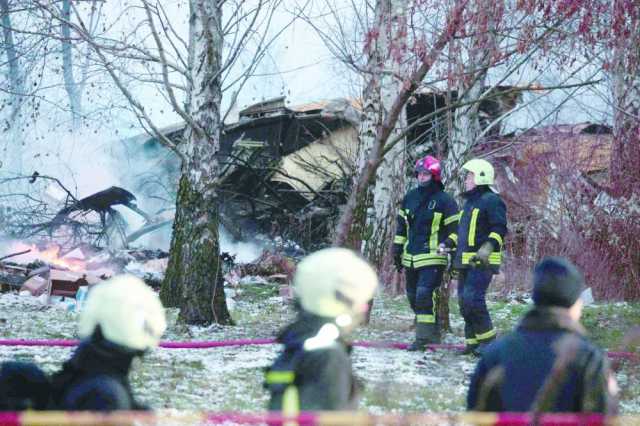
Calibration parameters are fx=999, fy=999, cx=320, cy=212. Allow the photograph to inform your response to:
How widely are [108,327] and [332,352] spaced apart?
750 mm

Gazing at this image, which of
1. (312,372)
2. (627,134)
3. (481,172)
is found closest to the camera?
(312,372)

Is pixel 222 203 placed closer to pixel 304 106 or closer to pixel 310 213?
pixel 310 213

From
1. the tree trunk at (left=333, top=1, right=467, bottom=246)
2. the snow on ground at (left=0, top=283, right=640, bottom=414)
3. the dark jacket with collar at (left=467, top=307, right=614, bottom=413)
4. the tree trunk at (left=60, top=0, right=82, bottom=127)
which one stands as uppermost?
the tree trunk at (left=60, top=0, right=82, bottom=127)

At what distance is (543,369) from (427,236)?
17.9 ft

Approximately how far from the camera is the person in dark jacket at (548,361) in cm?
368

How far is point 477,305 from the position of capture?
8844 mm

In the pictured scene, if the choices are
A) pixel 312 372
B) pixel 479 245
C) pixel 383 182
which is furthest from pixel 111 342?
pixel 383 182

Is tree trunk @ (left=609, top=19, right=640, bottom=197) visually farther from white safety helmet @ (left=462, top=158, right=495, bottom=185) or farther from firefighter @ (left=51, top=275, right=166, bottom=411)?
firefighter @ (left=51, top=275, right=166, bottom=411)

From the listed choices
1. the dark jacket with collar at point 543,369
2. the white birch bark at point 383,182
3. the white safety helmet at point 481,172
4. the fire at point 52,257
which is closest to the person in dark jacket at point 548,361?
the dark jacket with collar at point 543,369

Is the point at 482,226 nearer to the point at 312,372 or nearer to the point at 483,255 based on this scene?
the point at 483,255

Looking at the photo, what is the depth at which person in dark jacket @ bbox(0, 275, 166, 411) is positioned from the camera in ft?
10.4

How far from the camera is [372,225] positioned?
15.8 m

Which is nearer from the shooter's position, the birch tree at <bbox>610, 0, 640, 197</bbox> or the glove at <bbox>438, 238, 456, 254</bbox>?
the glove at <bbox>438, 238, 456, 254</bbox>

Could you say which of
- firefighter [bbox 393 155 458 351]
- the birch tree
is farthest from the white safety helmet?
the birch tree
